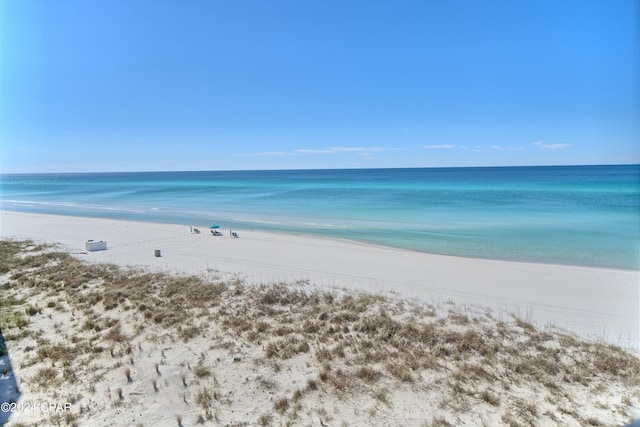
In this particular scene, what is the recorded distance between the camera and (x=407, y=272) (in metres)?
10.6

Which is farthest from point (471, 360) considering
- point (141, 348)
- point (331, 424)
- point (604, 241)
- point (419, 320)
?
point (604, 241)

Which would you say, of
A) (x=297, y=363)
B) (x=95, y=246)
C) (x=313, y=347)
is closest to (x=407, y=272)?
(x=313, y=347)

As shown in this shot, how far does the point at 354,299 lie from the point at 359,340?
191 cm

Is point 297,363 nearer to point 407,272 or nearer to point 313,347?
point 313,347

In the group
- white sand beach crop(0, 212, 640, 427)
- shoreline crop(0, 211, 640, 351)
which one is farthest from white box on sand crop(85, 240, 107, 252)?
white sand beach crop(0, 212, 640, 427)

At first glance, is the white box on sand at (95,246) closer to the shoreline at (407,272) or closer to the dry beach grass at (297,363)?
the shoreline at (407,272)

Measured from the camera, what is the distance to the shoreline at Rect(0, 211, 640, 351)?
7.43 metres

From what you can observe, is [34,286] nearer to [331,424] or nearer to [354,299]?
[354,299]

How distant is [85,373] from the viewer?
4965 mm

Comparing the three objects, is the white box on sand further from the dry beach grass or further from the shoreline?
the dry beach grass

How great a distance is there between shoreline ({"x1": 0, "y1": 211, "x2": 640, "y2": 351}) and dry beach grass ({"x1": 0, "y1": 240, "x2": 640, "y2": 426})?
1.15 metres

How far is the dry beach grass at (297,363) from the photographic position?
4195 millimetres

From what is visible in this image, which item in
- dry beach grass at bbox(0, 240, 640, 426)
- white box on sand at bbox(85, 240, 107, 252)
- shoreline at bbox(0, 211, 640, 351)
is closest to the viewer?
dry beach grass at bbox(0, 240, 640, 426)

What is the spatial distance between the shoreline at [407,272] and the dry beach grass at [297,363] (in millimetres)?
1147
